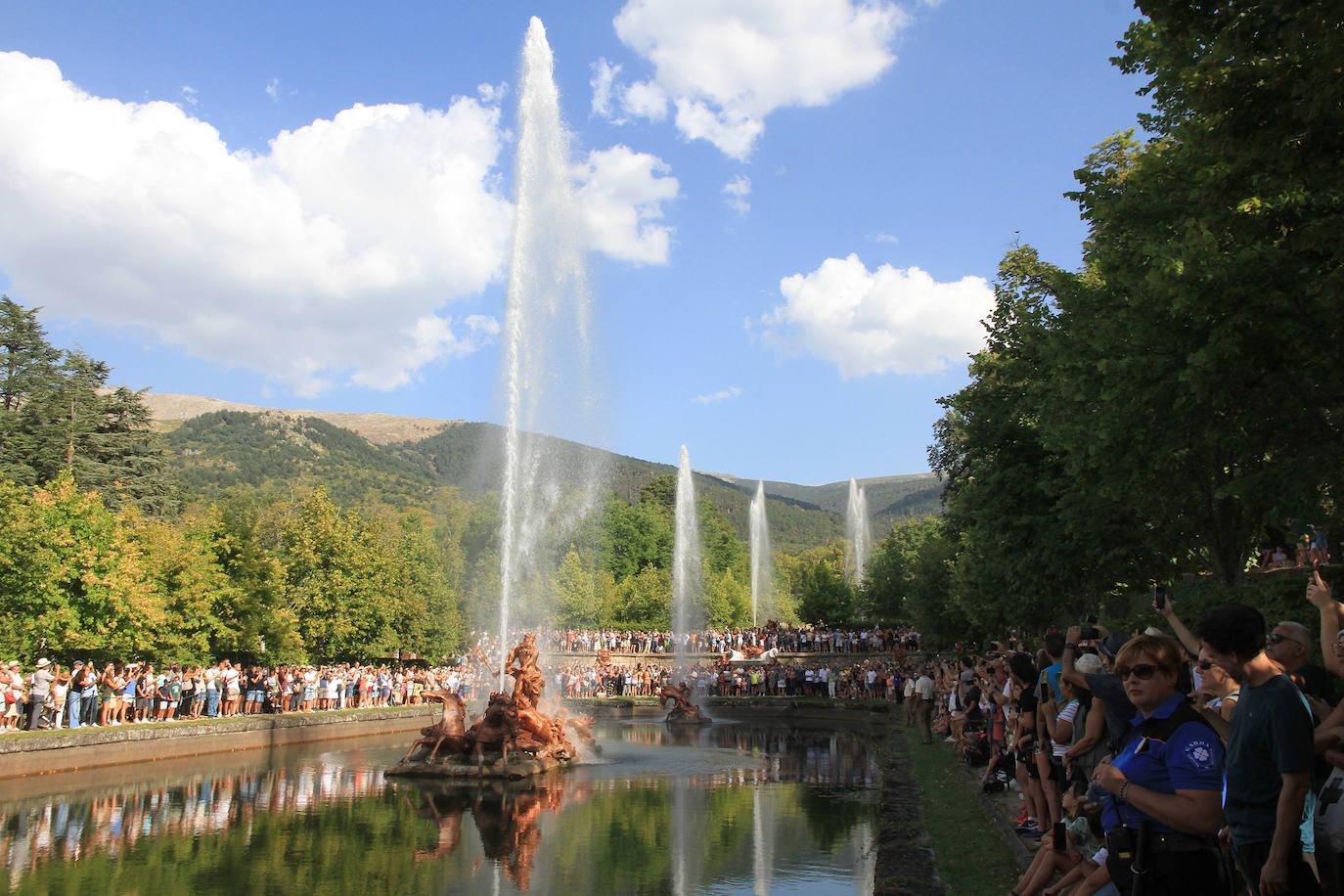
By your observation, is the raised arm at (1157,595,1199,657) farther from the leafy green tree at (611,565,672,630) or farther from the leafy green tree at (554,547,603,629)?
the leafy green tree at (611,565,672,630)

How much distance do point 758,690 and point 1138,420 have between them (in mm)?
34028

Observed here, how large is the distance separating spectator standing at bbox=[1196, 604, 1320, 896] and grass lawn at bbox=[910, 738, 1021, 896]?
4.97m

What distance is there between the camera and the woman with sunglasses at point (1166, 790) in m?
4.50

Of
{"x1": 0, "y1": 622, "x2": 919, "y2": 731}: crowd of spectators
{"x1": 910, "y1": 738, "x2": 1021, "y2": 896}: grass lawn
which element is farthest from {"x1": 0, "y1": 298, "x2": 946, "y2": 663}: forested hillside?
{"x1": 910, "y1": 738, "x2": 1021, "y2": 896}: grass lawn

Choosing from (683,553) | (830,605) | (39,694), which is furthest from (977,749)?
(830,605)

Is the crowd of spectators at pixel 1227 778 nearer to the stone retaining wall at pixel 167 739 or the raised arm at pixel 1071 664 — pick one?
the raised arm at pixel 1071 664

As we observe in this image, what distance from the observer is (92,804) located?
1612 centimetres

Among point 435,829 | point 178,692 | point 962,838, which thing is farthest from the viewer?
point 178,692

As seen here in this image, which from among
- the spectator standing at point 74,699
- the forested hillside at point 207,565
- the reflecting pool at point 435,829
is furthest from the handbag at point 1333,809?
the forested hillside at point 207,565

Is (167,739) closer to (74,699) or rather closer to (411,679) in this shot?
(74,699)

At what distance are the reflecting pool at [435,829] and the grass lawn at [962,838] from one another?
3.47 ft

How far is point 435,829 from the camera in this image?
14.7m

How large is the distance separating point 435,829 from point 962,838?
26.5 feet

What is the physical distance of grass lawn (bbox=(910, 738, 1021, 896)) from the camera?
9.55 meters
